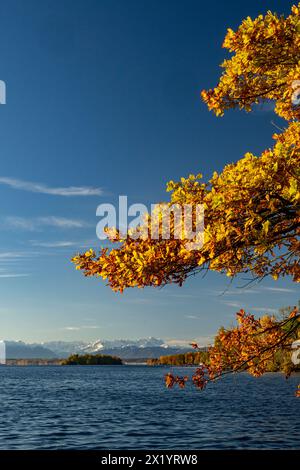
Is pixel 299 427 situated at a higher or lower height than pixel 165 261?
lower

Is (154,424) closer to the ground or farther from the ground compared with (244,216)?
closer to the ground

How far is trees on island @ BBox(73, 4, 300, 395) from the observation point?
10047 mm

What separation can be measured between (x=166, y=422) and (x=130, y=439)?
25.4 ft

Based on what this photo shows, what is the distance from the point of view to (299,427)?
3347cm

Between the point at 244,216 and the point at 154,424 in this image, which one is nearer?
the point at 244,216

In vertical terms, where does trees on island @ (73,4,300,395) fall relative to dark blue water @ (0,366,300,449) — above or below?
above

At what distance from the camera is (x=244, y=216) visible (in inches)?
399

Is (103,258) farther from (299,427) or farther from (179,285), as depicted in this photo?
(299,427)

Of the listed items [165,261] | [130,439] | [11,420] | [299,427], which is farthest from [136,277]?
[11,420]

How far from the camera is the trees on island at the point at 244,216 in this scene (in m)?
10.0

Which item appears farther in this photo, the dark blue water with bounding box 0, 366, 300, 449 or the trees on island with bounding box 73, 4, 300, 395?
the dark blue water with bounding box 0, 366, 300, 449

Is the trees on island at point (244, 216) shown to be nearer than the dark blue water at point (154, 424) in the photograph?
Yes

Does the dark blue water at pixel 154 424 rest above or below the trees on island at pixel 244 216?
below
